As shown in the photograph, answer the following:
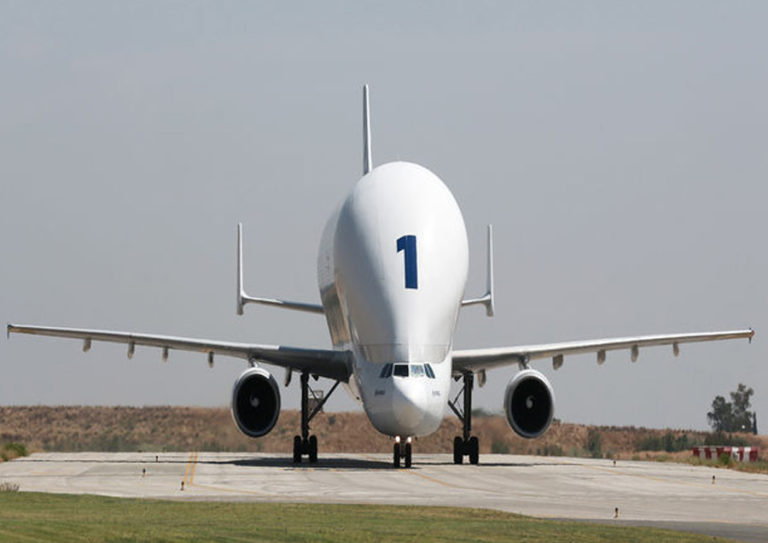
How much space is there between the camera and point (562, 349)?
A: 1687 inches

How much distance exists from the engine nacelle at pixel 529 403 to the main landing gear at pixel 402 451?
302 cm

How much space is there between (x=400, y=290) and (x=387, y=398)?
2.69 meters

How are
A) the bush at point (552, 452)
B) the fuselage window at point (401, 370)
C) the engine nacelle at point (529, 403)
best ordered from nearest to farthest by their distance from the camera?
the fuselage window at point (401, 370) → the engine nacelle at point (529, 403) → the bush at point (552, 452)

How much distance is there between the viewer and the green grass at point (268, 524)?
1911 centimetres

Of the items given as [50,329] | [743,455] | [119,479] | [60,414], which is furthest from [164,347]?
[60,414]

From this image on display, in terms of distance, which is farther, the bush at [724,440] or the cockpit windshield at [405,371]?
the bush at [724,440]

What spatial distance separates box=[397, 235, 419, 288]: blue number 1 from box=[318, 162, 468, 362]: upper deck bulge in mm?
24

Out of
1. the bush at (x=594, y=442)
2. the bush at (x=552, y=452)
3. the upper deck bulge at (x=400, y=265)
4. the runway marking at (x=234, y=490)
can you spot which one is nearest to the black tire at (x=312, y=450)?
the upper deck bulge at (x=400, y=265)

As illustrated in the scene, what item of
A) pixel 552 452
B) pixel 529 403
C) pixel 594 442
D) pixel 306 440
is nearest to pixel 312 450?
pixel 306 440

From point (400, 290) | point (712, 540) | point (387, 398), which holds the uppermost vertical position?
point (400, 290)

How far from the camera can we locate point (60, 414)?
84438mm

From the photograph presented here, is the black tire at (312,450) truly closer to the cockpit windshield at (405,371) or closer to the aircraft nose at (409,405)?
the cockpit windshield at (405,371)

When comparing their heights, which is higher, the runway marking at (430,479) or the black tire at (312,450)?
the black tire at (312,450)

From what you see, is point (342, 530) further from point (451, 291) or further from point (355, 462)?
point (355, 462)
